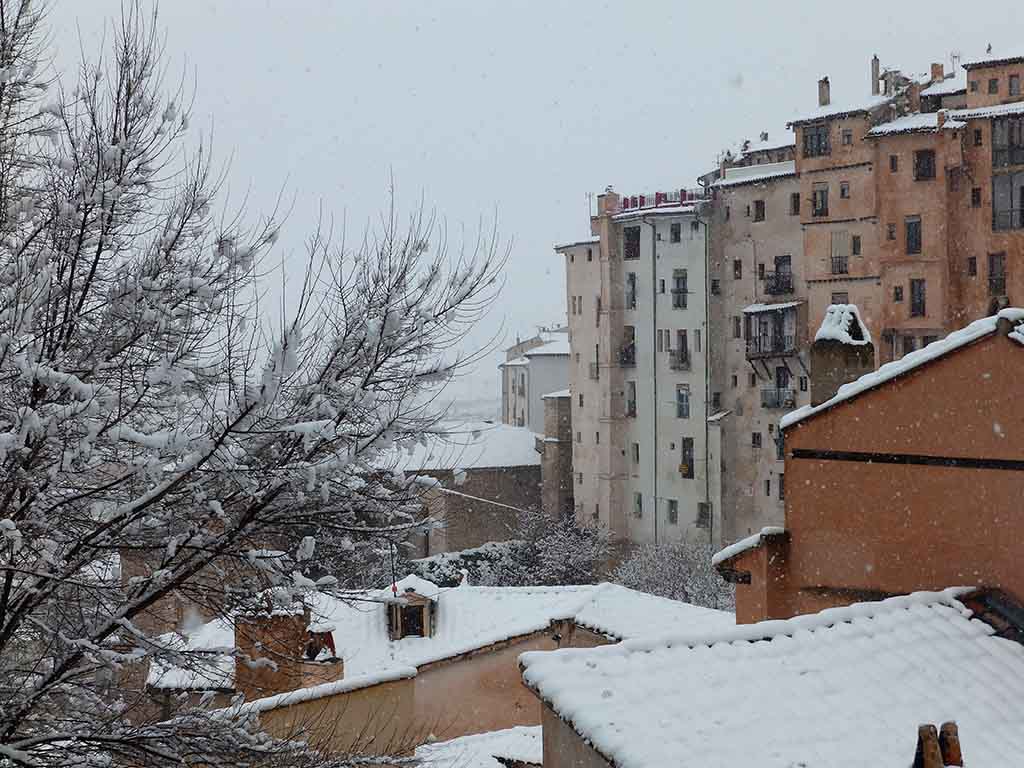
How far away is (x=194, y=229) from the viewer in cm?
659

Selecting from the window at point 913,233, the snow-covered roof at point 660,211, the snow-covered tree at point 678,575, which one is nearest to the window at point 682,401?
the snow-covered tree at point 678,575

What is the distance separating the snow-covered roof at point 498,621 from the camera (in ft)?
64.1

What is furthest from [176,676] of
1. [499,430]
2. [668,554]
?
[499,430]

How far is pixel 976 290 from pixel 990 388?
3262 cm

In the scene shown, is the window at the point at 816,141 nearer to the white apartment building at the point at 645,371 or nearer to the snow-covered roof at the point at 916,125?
the snow-covered roof at the point at 916,125

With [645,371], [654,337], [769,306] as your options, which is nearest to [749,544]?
[769,306]

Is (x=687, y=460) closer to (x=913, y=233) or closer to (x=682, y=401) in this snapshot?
(x=682, y=401)

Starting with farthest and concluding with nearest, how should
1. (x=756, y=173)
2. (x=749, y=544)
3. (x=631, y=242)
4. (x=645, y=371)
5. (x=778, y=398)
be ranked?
1. (x=631, y=242)
2. (x=645, y=371)
3. (x=756, y=173)
4. (x=778, y=398)
5. (x=749, y=544)

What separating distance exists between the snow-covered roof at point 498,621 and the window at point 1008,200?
22.4 meters

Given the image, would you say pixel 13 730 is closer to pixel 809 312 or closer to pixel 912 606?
pixel 912 606

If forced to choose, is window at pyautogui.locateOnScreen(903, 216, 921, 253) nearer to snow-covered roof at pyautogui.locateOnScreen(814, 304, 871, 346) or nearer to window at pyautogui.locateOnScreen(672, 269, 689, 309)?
window at pyautogui.locateOnScreen(672, 269, 689, 309)

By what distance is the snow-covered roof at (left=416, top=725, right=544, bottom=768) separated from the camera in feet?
44.9

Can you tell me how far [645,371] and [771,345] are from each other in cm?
675

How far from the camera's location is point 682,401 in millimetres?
48031
